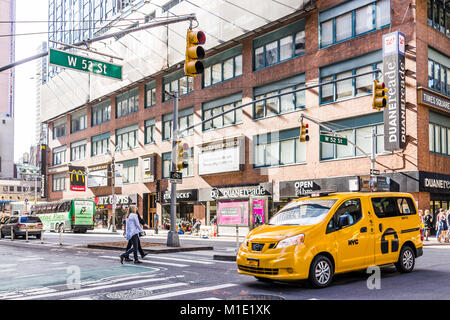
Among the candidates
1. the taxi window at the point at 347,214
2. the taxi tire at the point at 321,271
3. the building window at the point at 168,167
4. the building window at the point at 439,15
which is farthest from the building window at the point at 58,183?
the taxi tire at the point at 321,271

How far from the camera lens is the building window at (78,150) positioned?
61594 mm

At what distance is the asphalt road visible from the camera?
869 cm

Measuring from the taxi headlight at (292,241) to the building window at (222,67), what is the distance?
3039 cm

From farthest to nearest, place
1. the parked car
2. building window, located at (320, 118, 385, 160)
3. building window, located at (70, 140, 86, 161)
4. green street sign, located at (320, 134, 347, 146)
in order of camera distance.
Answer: building window, located at (70, 140, 86, 161), the parked car, building window, located at (320, 118, 385, 160), green street sign, located at (320, 134, 347, 146)

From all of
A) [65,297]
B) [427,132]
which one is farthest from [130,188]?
[65,297]

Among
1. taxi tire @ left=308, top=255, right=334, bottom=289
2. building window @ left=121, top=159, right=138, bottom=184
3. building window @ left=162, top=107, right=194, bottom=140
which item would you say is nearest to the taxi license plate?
taxi tire @ left=308, top=255, right=334, bottom=289

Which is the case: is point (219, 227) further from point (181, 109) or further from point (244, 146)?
point (181, 109)

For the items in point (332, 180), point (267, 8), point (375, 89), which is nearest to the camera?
point (375, 89)

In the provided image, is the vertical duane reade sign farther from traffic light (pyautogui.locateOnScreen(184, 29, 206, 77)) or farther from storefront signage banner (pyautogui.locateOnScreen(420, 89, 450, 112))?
traffic light (pyautogui.locateOnScreen(184, 29, 206, 77))

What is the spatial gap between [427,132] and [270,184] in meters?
11.5

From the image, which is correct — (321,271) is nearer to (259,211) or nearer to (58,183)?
(259,211)

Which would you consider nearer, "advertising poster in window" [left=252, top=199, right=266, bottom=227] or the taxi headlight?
the taxi headlight

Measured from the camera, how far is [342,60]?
30578mm

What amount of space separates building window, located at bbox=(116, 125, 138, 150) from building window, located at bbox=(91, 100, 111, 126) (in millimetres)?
3619
